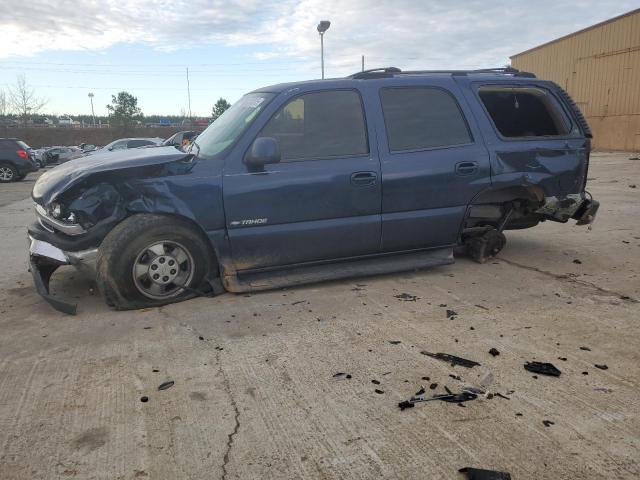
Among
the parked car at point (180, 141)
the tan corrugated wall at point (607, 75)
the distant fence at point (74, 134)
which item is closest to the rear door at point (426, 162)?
the parked car at point (180, 141)

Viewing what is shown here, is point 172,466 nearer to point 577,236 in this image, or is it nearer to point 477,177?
point 477,177

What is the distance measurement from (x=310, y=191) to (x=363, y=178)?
0.51 meters

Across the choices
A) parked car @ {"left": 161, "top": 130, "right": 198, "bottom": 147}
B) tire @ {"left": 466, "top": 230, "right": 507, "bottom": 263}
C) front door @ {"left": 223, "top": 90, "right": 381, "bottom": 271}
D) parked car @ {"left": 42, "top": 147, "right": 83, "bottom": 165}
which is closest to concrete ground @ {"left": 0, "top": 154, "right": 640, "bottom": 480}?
front door @ {"left": 223, "top": 90, "right": 381, "bottom": 271}

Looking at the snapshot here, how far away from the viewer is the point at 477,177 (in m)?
5.00

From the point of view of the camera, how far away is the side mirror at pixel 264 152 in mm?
4172

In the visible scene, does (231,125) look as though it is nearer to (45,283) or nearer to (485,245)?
(45,283)

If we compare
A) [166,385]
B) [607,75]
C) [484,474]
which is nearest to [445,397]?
[484,474]

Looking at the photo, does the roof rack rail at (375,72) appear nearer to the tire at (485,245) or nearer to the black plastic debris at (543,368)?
the tire at (485,245)

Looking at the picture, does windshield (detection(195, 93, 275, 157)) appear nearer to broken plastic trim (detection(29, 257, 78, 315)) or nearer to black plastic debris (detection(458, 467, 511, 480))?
broken plastic trim (detection(29, 257, 78, 315))

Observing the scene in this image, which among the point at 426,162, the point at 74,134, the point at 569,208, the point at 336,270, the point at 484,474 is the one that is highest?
the point at 74,134

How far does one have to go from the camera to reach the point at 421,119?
491 cm

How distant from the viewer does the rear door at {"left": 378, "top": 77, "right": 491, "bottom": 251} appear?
4.75 m

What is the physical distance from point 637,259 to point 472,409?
397 centimetres

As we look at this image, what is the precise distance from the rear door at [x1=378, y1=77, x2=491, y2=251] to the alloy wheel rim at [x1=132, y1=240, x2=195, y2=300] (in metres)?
1.82
